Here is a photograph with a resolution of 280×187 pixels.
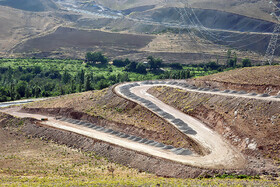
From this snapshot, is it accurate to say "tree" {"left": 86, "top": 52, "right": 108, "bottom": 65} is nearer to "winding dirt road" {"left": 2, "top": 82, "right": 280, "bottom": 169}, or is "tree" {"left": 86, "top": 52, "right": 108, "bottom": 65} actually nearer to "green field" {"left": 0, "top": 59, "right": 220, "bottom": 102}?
"green field" {"left": 0, "top": 59, "right": 220, "bottom": 102}

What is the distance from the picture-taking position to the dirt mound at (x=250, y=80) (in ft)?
240

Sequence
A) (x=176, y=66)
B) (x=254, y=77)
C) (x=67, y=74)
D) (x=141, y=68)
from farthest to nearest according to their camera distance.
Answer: (x=176, y=66), (x=141, y=68), (x=67, y=74), (x=254, y=77)

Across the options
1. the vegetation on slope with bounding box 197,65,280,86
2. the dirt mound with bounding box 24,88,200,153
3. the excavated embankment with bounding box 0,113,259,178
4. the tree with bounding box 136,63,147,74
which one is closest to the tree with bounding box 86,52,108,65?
the tree with bounding box 136,63,147,74

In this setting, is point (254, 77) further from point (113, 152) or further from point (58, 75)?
point (58, 75)

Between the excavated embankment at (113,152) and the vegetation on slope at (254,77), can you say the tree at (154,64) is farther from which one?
the excavated embankment at (113,152)

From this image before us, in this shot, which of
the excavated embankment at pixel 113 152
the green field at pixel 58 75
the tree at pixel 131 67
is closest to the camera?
the excavated embankment at pixel 113 152

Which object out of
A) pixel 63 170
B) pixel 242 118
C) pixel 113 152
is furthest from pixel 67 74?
pixel 242 118

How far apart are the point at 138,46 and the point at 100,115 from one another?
12333 centimetres

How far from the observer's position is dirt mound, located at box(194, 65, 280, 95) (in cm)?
7325

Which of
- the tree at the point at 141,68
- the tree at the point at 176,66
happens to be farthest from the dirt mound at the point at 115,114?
the tree at the point at 176,66

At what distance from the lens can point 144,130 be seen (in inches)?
2640

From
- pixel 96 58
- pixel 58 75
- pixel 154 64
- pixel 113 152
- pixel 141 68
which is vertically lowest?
pixel 58 75

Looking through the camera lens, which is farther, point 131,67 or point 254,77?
point 131,67

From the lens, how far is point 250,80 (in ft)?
256
